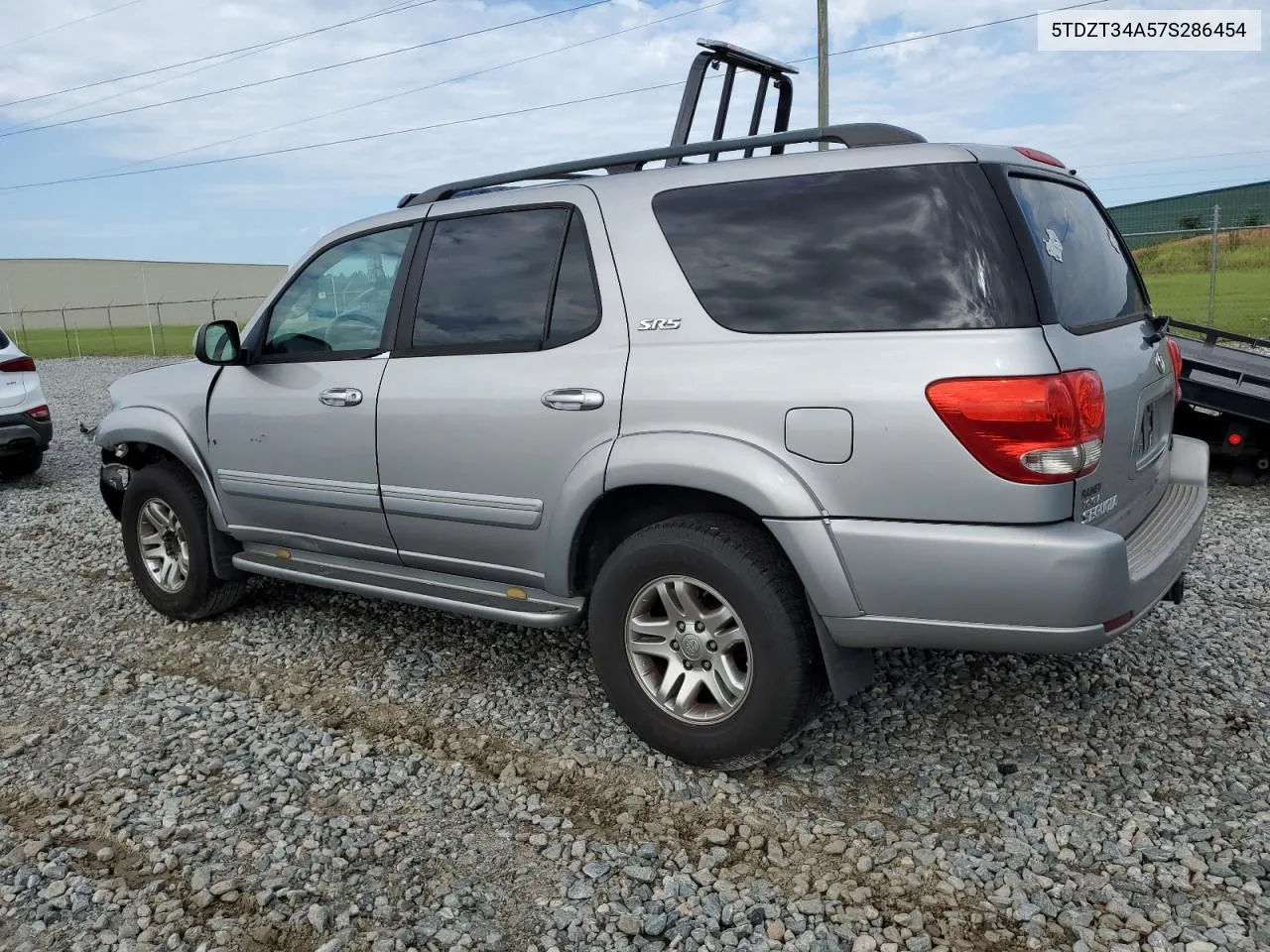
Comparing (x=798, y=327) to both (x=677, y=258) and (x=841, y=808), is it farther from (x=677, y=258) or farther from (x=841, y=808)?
(x=841, y=808)

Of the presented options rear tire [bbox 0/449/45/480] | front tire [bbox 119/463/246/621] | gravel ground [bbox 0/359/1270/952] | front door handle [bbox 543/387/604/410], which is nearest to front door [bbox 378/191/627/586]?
front door handle [bbox 543/387/604/410]

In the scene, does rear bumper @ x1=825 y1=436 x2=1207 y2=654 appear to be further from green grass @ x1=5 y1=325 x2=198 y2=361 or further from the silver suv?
green grass @ x1=5 y1=325 x2=198 y2=361

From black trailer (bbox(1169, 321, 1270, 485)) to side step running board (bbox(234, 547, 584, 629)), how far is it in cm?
530

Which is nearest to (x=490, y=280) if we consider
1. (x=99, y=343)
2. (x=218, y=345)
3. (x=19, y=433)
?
(x=218, y=345)

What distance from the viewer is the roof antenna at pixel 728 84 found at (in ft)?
15.0

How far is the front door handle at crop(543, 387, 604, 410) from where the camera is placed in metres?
3.28

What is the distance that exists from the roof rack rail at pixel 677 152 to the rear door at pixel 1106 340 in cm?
43

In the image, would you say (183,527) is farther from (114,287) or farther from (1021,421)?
(114,287)

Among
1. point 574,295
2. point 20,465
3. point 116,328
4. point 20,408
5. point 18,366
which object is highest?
point 574,295

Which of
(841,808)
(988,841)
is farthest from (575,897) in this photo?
(988,841)

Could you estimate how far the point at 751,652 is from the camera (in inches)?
120

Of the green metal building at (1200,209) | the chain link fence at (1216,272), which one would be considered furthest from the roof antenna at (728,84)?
the green metal building at (1200,209)

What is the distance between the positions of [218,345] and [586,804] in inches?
103

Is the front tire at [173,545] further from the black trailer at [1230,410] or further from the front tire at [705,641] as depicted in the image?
the black trailer at [1230,410]
